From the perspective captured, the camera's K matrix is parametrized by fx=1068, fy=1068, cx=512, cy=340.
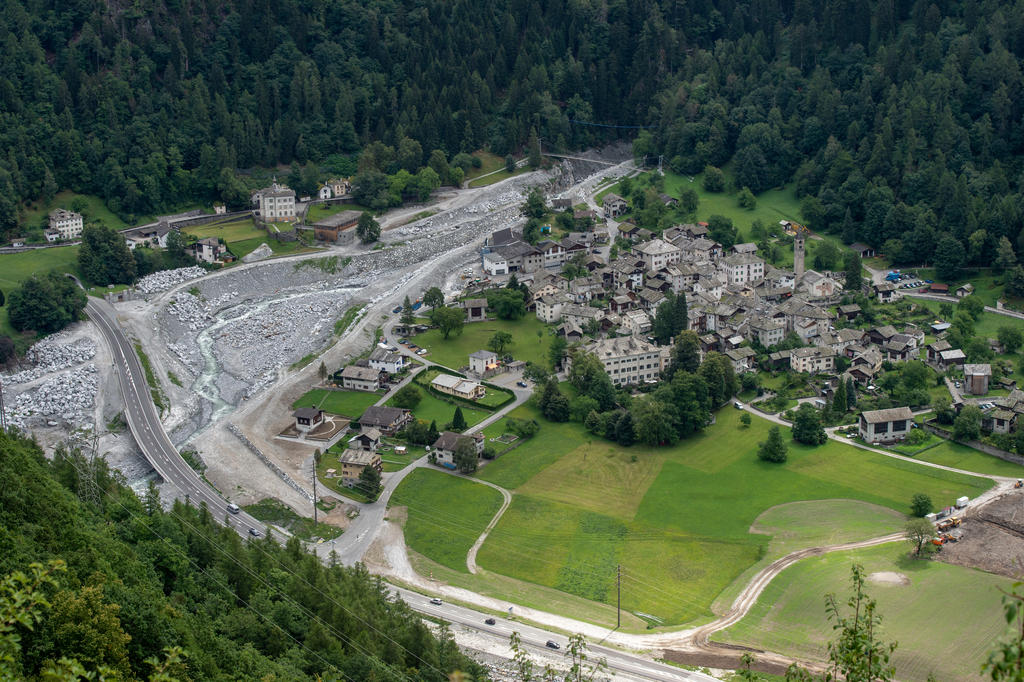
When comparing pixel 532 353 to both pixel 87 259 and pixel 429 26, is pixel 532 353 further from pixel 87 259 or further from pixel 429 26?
pixel 429 26

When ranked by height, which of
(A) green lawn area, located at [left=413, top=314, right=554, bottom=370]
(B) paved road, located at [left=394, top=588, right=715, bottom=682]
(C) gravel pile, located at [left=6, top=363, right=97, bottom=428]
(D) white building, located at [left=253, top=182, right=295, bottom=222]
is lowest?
(A) green lawn area, located at [left=413, top=314, right=554, bottom=370]

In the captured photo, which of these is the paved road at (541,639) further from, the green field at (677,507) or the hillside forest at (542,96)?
the hillside forest at (542,96)

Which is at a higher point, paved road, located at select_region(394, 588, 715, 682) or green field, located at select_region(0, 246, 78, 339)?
green field, located at select_region(0, 246, 78, 339)

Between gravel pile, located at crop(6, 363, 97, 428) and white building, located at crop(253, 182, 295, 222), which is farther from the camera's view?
white building, located at crop(253, 182, 295, 222)

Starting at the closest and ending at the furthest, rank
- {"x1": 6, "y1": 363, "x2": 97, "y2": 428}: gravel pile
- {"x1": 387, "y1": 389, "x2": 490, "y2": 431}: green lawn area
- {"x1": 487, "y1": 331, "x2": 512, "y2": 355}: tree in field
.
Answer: {"x1": 6, "y1": 363, "x2": 97, "y2": 428}: gravel pile
{"x1": 387, "y1": 389, "x2": 490, "y2": 431}: green lawn area
{"x1": 487, "y1": 331, "x2": 512, "y2": 355}: tree in field

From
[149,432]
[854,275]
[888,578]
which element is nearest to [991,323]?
[854,275]

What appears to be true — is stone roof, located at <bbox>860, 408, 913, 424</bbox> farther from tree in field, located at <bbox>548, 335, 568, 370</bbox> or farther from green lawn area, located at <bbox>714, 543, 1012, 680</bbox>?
tree in field, located at <bbox>548, 335, 568, 370</bbox>

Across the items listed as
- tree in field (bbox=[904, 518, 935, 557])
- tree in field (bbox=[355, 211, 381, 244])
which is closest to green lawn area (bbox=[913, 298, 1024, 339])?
tree in field (bbox=[904, 518, 935, 557])

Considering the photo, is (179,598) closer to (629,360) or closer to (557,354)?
(557,354)
